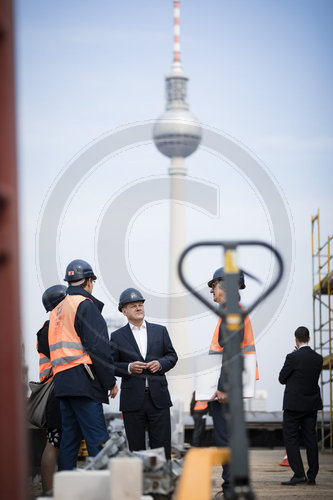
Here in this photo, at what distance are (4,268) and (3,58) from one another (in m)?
0.76

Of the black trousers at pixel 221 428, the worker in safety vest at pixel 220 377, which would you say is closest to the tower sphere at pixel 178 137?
the worker in safety vest at pixel 220 377

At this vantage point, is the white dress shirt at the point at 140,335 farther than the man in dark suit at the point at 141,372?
Yes

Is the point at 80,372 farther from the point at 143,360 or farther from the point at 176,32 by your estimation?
the point at 176,32

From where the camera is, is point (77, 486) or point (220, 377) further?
point (220, 377)

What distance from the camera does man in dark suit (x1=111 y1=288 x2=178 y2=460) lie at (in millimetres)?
8211

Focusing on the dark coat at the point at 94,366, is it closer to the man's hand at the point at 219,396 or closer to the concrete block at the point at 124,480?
the man's hand at the point at 219,396

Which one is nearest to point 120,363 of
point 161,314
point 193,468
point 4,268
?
point 161,314

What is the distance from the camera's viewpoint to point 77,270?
8.02 metres

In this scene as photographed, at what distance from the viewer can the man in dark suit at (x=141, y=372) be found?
821cm

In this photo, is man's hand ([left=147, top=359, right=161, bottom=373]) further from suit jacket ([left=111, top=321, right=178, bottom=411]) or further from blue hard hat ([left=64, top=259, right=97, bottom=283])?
blue hard hat ([left=64, top=259, right=97, bottom=283])

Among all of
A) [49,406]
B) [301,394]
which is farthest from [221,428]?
[301,394]

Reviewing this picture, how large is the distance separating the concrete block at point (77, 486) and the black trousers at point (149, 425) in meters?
2.88

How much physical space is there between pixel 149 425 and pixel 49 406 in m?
0.94

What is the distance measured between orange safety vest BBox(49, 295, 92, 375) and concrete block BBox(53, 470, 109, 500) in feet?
7.80
